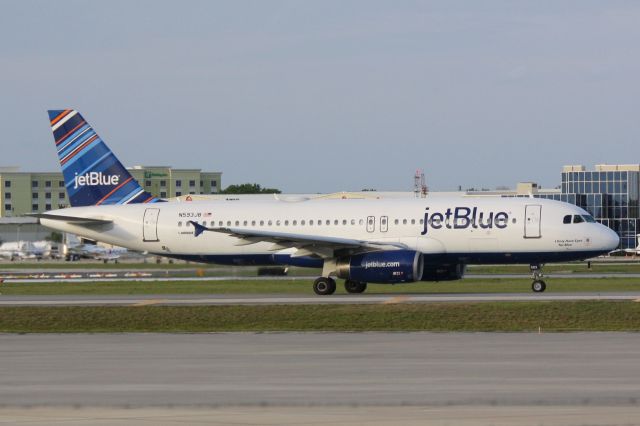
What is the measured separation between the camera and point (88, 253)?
148m

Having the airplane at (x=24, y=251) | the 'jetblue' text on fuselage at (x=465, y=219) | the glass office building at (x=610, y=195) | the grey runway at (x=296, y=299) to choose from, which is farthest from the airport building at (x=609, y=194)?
the grey runway at (x=296, y=299)

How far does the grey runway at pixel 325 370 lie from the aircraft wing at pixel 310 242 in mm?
15665

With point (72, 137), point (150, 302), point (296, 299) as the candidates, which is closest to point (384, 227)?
point (296, 299)

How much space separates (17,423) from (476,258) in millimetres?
32358

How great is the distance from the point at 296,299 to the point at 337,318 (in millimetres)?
7066

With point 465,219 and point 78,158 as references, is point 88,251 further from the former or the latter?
point 465,219

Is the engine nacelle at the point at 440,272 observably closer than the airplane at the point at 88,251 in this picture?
Yes

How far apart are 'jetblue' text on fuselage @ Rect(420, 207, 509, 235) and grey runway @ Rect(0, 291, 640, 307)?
135 inches

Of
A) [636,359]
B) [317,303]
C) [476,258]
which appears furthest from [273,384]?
[476,258]

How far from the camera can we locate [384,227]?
47562 mm

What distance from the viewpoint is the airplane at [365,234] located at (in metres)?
45.8

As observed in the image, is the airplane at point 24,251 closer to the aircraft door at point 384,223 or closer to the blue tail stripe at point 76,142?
the blue tail stripe at point 76,142

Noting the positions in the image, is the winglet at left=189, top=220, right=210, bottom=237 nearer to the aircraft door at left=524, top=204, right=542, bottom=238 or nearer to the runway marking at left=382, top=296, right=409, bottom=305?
the runway marking at left=382, top=296, right=409, bottom=305

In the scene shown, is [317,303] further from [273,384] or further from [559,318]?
[273,384]
